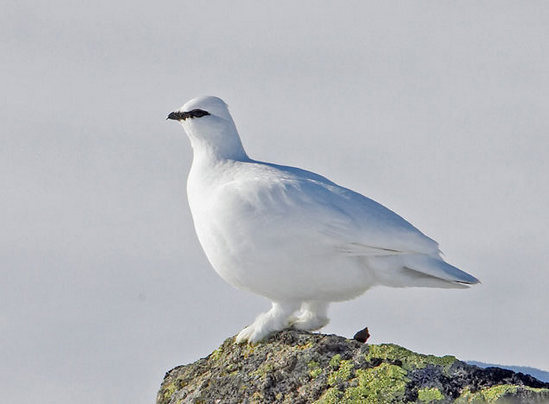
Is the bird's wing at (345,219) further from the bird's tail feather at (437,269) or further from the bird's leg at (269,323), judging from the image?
the bird's leg at (269,323)

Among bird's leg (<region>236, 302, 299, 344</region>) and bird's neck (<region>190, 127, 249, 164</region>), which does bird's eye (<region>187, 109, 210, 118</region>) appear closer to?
bird's neck (<region>190, 127, 249, 164</region>)

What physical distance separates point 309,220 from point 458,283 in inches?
51.2

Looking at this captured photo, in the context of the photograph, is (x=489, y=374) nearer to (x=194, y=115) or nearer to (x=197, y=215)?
(x=197, y=215)

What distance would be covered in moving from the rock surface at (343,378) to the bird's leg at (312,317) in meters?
0.52

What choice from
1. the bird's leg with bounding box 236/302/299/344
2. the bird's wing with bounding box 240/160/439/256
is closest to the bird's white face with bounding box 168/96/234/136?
the bird's wing with bounding box 240/160/439/256

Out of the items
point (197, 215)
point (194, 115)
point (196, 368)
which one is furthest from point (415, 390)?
point (194, 115)

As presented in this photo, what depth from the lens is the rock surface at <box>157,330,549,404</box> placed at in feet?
19.1

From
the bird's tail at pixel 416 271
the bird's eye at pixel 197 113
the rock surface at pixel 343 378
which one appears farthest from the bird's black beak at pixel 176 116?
the rock surface at pixel 343 378

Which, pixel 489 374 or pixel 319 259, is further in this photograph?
pixel 319 259

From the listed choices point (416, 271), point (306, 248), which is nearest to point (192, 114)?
point (306, 248)

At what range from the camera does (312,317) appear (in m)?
7.85

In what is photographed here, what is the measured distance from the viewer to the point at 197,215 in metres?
8.08

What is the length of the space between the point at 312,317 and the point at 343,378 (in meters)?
1.76

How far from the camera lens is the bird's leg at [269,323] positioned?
24.2 ft
